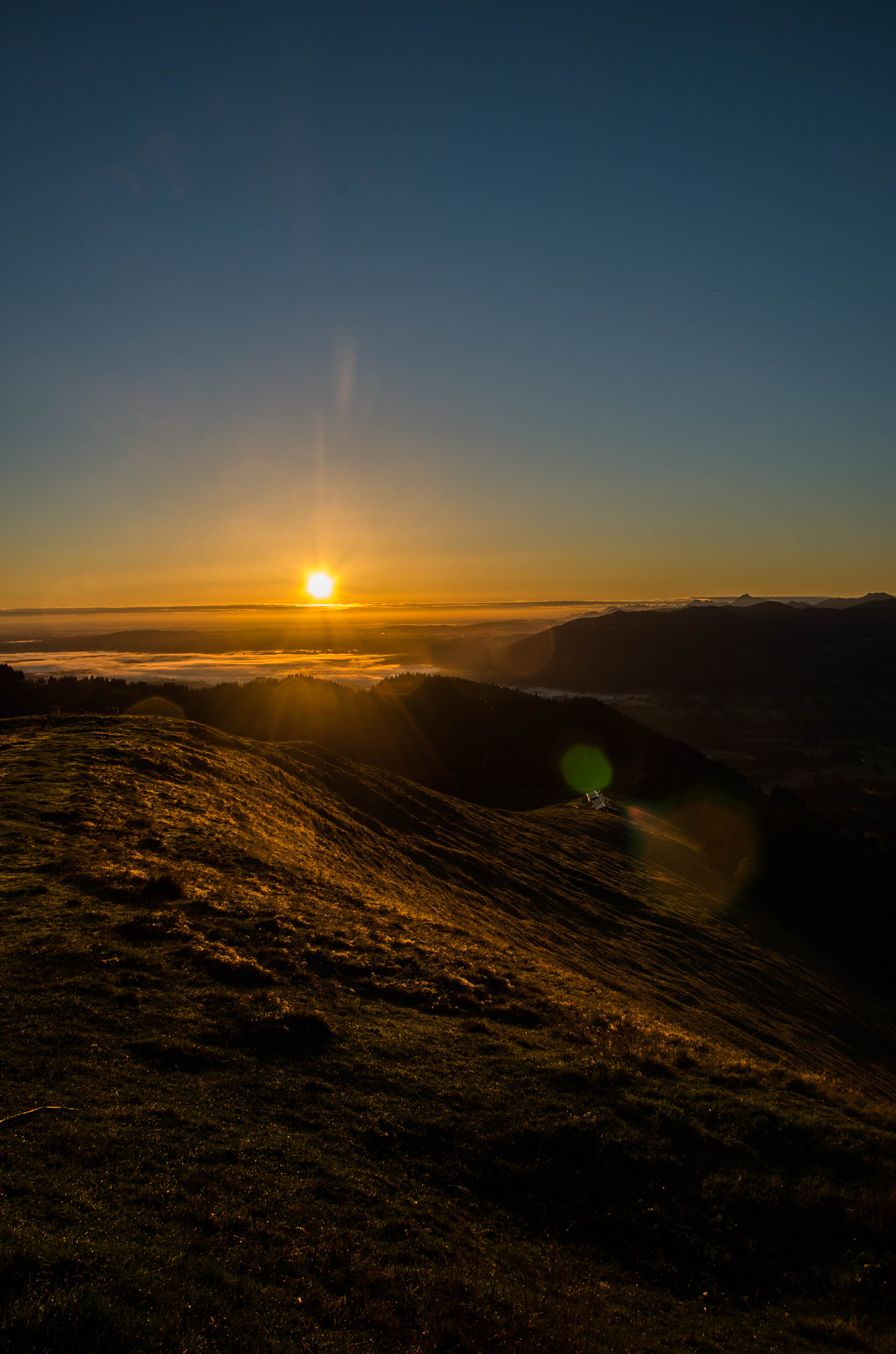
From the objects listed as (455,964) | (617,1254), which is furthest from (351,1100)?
(455,964)

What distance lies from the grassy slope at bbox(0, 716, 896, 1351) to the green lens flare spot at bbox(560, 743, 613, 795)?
76440 mm

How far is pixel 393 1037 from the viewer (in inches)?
470

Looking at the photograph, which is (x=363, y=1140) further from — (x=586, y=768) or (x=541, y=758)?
(x=541, y=758)

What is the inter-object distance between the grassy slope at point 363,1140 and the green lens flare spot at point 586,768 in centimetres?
7644

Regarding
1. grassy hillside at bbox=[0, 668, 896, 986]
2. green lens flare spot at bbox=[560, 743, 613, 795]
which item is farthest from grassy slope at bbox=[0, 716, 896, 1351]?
green lens flare spot at bbox=[560, 743, 613, 795]

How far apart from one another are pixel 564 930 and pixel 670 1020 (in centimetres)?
969

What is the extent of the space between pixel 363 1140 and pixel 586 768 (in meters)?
103

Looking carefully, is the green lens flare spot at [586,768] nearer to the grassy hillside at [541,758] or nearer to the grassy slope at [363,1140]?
the grassy hillside at [541,758]

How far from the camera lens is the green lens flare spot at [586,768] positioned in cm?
9750

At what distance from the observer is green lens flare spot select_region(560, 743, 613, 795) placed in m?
97.5

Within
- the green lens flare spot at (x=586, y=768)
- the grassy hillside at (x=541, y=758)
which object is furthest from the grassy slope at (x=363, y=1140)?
the green lens flare spot at (x=586, y=768)

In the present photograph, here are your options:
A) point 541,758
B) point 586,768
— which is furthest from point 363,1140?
point 541,758

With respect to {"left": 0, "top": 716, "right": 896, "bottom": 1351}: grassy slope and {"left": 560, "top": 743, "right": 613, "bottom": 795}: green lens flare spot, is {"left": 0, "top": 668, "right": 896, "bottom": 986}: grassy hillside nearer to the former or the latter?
{"left": 560, "top": 743, "right": 613, "bottom": 795}: green lens flare spot

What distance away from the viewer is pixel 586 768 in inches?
4274
